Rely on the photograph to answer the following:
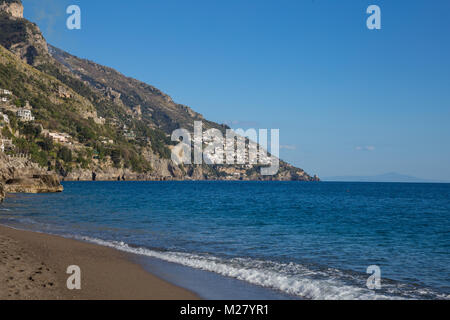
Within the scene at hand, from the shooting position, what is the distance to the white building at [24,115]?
15825 cm

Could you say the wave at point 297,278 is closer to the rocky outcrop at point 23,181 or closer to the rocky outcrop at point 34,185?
the rocky outcrop at point 23,181

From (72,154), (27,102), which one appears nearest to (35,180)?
(72,154)

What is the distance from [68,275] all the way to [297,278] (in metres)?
8.24

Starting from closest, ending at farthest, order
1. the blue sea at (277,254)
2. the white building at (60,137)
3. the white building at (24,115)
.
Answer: the blue sea at (277,254) → the white building at (24,115) → the white building at (60,137)

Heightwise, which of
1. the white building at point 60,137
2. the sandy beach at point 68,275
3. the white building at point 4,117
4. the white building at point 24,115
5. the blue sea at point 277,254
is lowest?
the blue sea at point 277,254

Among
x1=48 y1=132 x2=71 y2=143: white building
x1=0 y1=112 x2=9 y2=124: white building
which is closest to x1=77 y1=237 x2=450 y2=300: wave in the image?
x1=0 y1=112 x2=9 y2=124: white building

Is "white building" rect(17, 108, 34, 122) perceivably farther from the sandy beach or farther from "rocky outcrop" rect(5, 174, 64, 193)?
the sandy beach

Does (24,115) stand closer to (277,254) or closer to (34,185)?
(34,185)

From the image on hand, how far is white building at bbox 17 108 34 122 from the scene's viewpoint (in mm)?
158250

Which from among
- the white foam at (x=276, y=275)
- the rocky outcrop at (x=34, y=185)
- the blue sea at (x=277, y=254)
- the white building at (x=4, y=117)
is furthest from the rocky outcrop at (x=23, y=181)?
the white building at (x=4, y=117)

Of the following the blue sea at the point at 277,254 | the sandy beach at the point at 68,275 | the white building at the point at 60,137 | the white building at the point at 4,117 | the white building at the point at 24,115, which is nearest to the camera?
the sandy beach at the point at 68,275

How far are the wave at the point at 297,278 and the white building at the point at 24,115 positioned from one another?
6422 inches

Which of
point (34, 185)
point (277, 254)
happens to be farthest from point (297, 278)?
point (34, 185)
